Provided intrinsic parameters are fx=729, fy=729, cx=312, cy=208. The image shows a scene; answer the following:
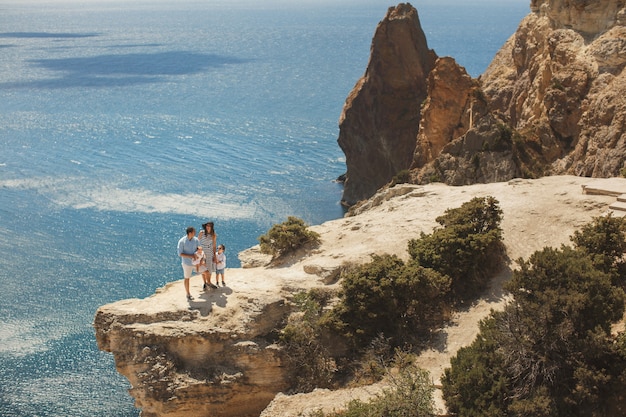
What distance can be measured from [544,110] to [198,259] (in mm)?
28815

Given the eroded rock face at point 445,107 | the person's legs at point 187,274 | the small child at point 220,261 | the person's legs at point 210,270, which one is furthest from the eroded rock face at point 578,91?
the person's legs at point 187,274

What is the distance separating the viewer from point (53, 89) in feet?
405

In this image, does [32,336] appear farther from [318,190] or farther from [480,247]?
[318,190]

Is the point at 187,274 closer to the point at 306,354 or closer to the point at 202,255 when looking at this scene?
the point at 202,255

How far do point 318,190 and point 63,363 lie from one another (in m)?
41.0

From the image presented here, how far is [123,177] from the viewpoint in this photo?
254 feet

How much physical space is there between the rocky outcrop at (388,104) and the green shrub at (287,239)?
1663 inches

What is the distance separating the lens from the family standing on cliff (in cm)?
2095

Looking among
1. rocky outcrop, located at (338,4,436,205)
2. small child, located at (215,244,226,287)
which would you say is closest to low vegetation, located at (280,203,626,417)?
small child, located at (215,244,226,287)

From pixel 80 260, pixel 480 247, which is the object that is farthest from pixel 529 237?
pixel 80 260

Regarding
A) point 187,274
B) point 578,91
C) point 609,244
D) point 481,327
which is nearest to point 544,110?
point 578,91

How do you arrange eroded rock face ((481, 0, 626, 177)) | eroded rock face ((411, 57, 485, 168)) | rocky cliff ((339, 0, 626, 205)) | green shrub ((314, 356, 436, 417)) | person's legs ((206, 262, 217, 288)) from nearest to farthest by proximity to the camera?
green shrub ((314, 356, 436, 417)) < person's legs ((206, 262, 217, 288)) < eroded rock face ((481, 0, 626, 177)) < rocky cliff ((339, 0, 626, 205)) < eroded rock face ((411, 57, 485, 168))

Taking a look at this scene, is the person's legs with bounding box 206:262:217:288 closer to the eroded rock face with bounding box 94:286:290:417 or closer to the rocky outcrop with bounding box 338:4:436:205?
the eroded rock face with bounding box 94:286:290:417

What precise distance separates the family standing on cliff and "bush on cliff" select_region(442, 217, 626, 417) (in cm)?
760
